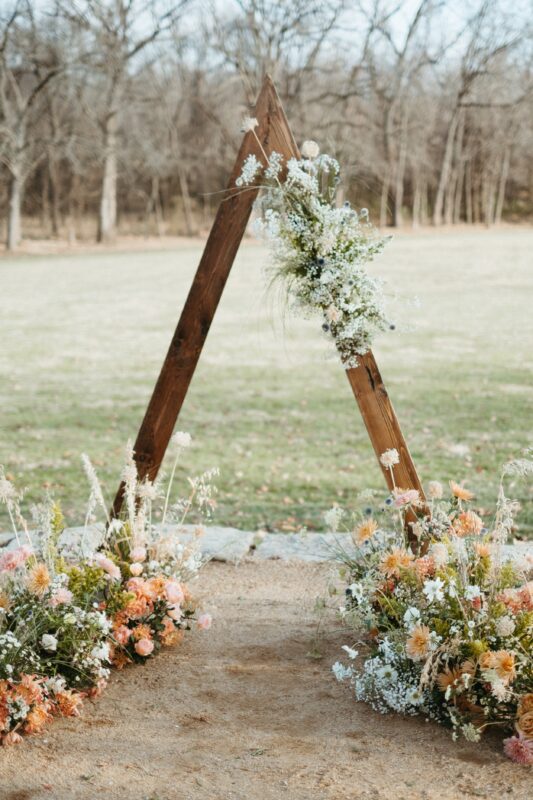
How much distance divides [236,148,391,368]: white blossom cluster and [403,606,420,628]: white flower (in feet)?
3.59

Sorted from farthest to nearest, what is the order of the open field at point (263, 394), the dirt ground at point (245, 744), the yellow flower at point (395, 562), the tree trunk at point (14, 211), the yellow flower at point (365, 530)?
the tree trunk at point (14, 211) → the open field at point (263, 394) → the yellow flower at point (365, 530) → the yellow flower at point (395, 562) → the dirt ground at point (245, 744)

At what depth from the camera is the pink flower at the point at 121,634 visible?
3383 mm

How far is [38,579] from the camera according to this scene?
3.09 m

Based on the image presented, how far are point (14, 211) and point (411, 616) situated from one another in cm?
3323

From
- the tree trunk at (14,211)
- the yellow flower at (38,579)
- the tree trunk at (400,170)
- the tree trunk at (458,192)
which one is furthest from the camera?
the tree trunk at (458,192)

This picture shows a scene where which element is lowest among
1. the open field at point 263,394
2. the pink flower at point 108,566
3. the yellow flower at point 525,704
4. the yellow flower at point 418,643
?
the open field at point 263,394

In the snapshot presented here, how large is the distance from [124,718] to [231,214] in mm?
2068

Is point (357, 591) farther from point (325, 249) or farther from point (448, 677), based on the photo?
point (325, 249)

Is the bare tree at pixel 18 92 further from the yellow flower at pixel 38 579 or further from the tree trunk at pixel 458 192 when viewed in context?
the yellow flower at pixel 38 579

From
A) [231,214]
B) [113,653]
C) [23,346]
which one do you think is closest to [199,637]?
[113,653]

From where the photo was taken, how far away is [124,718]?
308 cm

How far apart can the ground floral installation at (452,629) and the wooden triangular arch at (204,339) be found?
279 millimetres

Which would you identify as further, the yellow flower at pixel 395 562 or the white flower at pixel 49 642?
the yellow flower at pixel 395 562

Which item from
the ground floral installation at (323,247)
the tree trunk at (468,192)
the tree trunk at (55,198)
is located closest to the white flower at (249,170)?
the ground floral installation at (323,247)
